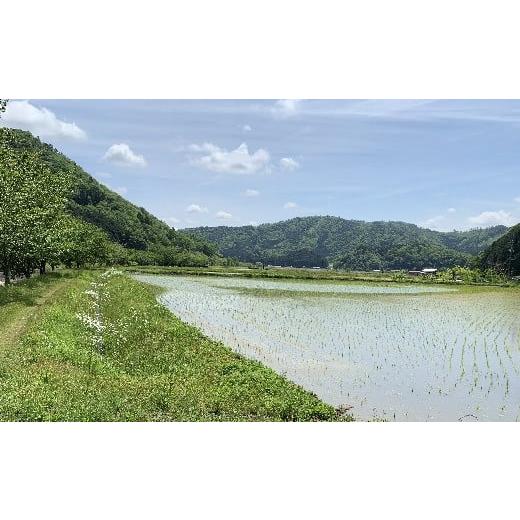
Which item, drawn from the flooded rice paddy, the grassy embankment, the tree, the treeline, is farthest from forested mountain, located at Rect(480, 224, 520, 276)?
the grassy embankment

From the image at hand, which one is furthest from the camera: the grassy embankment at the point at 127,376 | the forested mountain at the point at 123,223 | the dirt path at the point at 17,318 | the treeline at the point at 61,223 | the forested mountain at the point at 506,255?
the forested mountain at the point at 123,223

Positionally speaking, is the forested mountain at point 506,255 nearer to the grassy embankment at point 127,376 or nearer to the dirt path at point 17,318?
the dirt path at point 17,318

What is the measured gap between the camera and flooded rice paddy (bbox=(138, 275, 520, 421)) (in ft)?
45.7

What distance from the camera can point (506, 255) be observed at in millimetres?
109938

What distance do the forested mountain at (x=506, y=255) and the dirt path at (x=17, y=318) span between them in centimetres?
9657

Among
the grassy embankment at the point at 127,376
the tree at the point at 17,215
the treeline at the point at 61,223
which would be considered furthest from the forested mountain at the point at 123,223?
the grassy embankment at the point at 127,376

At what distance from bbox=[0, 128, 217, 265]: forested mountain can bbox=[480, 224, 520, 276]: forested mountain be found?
64.9 m

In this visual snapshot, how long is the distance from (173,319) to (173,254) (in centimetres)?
9365

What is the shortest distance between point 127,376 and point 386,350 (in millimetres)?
10969

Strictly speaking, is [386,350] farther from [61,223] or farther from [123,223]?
[123,223]

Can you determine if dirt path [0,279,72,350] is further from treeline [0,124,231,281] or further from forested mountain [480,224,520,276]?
forested mountain [480,224,520,276]

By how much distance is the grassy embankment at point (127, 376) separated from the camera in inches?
441

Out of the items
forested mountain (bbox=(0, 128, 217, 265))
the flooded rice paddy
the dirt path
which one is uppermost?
forested mountain (bbox=(0, 128, 217, 265))

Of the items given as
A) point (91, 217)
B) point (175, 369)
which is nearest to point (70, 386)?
point (175, 369)
